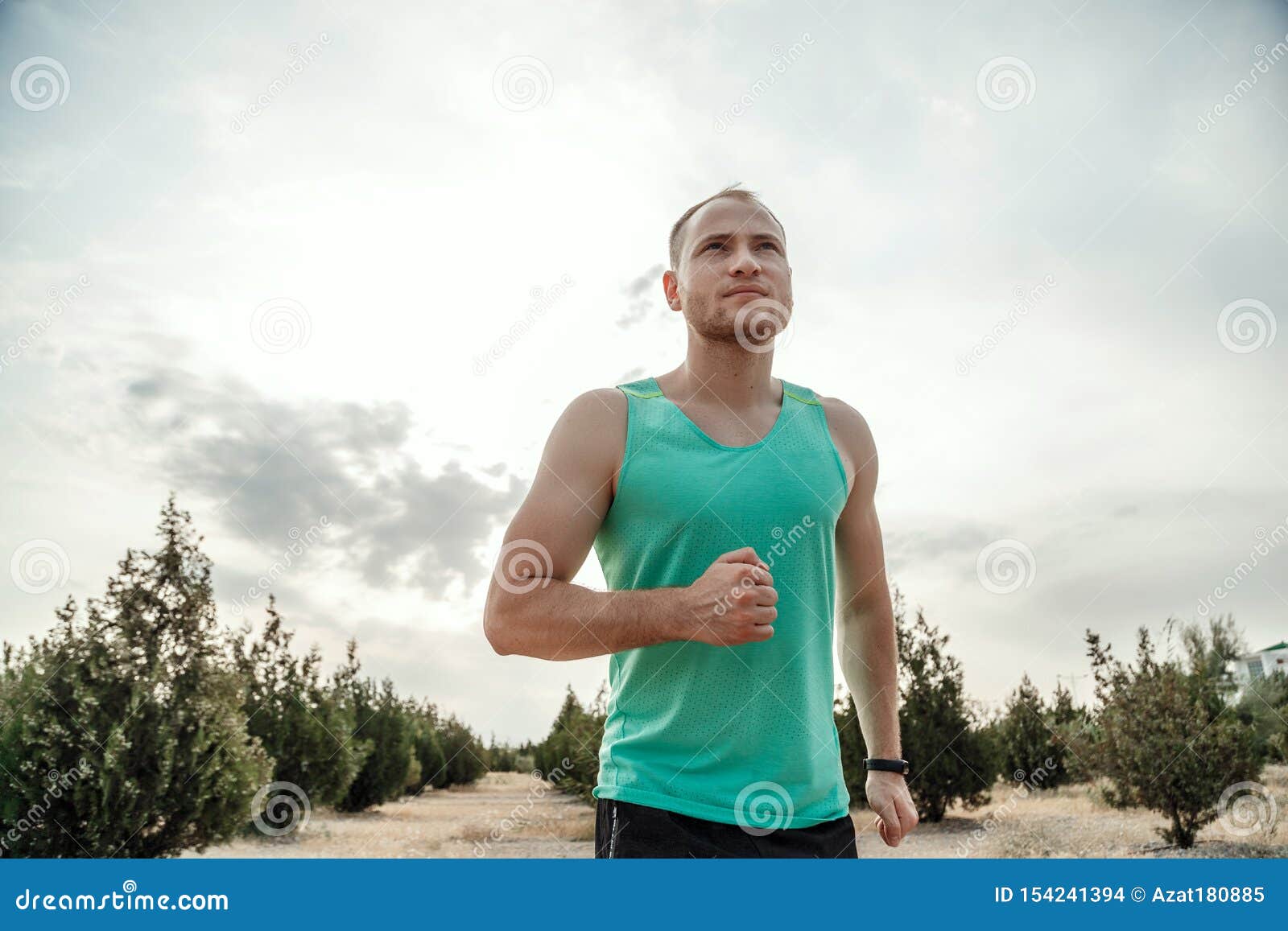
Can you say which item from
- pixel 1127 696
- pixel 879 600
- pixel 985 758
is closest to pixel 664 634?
pixel 879 600

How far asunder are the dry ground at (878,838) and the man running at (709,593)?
672 cm

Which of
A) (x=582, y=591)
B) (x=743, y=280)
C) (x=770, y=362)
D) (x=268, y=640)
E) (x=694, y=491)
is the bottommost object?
(x=582, y=591)

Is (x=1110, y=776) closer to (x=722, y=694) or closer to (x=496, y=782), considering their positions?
(x=722, y=694)

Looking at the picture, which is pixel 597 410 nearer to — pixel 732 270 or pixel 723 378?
pixel 723 378

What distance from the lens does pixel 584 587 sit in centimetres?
159

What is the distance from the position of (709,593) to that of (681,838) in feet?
1.41

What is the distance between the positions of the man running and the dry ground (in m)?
6.72

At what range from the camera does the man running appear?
1512mm

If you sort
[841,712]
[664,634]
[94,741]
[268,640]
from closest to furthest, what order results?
1. [664,634]
2. [94,741]
3. [841,712]
4. [268,640]

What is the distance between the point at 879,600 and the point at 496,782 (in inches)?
848

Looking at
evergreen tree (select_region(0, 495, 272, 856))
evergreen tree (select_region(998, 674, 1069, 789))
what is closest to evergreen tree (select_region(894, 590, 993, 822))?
evergreen tree (select_region(998, 674, 1069, 789))

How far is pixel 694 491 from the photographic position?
1.65m

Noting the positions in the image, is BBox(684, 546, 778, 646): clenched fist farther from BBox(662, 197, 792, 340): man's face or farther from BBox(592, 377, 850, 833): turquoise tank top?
BBox(662, 197, 792, 340): man's face

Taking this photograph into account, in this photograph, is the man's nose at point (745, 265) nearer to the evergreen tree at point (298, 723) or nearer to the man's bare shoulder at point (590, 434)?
the man's bare shoulder at point (590, 434)
